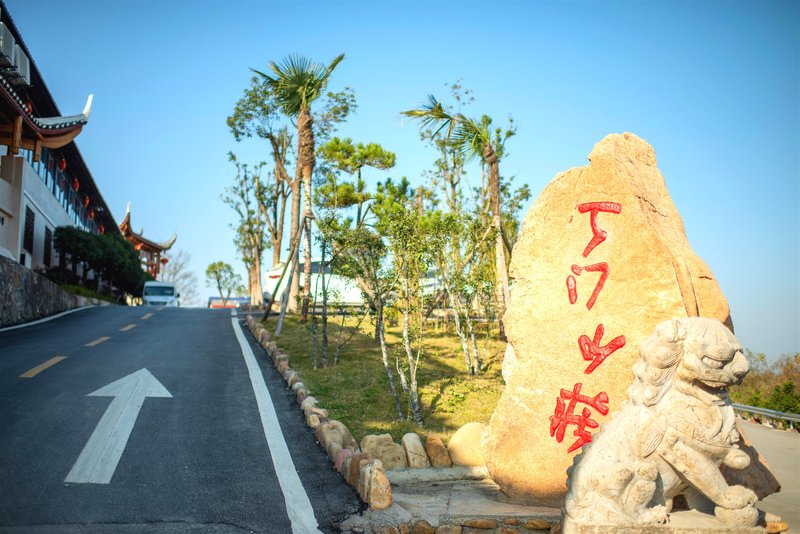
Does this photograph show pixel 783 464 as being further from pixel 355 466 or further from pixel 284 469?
pixel 284 469

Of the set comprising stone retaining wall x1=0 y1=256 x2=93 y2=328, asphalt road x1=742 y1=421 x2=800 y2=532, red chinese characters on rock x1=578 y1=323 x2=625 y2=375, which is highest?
stone retaining wall x1=0 y1=256 x2=93 y2=328

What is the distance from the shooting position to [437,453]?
7.84 m

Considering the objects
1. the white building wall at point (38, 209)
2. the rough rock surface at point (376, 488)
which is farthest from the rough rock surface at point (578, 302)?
the white building wall at point (38, 209)

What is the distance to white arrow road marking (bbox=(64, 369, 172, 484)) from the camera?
6742 mm

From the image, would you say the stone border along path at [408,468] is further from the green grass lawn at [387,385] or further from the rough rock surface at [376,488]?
the green grass lawn at [387,385]

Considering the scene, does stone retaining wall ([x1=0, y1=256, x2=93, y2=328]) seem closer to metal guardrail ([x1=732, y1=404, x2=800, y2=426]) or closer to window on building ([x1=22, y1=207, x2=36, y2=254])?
window on building ([x1=22, y1=207, x2=36, y2=254])

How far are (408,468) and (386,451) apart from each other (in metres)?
0.36

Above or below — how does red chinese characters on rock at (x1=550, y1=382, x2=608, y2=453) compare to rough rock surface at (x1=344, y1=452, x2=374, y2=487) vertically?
above

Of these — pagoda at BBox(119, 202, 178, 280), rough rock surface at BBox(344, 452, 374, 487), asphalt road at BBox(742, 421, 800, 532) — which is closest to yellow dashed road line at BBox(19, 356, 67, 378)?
rough rock surface at BBox(344, 452, 374, 487)

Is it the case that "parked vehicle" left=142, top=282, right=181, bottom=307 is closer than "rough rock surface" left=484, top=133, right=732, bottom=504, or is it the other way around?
"rough rock surface" left=484, top=133, right=732, bottom=504

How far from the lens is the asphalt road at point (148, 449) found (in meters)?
5.90

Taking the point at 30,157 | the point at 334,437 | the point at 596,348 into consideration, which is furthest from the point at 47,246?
the point at 596,348

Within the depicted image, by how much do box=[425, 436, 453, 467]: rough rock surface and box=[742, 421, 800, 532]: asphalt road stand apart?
347 cm

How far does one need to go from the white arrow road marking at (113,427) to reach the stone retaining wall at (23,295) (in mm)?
9630
